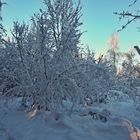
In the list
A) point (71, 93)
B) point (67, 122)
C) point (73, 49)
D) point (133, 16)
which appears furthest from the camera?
point (133, 16)

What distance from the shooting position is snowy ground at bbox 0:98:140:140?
8.24m

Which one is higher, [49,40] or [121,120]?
[49,40]

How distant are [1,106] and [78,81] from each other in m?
2.54

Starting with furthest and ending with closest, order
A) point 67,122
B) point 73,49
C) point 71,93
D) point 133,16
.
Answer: point 133,16 → point 73,49 → point 71,93 → point 67,122

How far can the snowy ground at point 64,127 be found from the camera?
27.0 ft

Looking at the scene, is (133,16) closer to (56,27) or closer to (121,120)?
(56,27)

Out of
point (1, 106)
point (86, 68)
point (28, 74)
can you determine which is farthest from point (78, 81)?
point (1, 106)

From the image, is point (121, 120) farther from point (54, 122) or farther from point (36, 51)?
point (36, 51)

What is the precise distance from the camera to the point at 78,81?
394 inches

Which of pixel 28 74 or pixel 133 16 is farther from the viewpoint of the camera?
pixel 133 16

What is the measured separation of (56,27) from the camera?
34.9 feet

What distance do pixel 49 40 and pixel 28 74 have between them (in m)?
1.19

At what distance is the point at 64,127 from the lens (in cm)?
866

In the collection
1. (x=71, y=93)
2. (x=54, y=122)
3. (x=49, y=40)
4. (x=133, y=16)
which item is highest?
(x=133, y=16)
